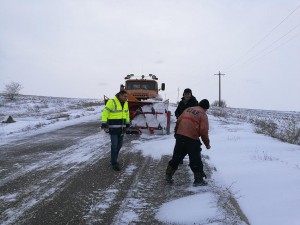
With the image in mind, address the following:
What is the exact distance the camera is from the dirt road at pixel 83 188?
194 inches

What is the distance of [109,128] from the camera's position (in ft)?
27.2

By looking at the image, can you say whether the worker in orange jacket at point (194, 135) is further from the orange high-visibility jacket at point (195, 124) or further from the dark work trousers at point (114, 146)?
the dark work trousers at point (114, 146)

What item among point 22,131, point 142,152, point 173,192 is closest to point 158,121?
point 142,152

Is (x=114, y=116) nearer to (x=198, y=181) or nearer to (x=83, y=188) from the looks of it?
(x=83, y=188)

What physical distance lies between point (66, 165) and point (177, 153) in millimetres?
3010

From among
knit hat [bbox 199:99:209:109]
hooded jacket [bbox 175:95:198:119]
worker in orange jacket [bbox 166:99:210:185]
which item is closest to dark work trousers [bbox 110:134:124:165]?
hooded jacket [bbox 175:95:198:119]

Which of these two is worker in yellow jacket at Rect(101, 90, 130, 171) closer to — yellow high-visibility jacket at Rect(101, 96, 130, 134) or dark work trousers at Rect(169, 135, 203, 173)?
yellow high-visibility jacket at Rect(101, 96, 130, 134)

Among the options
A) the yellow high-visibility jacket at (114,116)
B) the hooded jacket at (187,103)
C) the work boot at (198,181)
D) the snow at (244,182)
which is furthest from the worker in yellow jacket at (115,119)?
the work boot at (198,181)

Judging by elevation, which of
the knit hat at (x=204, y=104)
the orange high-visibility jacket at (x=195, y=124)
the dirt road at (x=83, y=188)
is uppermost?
the knit hat at (x=204, y=104)

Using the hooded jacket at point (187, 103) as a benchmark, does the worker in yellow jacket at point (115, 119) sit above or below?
below

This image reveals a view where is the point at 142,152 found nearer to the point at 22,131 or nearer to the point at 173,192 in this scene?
the point at 173,192

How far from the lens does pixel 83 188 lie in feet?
21.0

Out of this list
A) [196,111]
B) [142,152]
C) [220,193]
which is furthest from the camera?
[142,152]

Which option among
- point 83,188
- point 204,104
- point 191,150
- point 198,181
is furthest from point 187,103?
point 83,188
